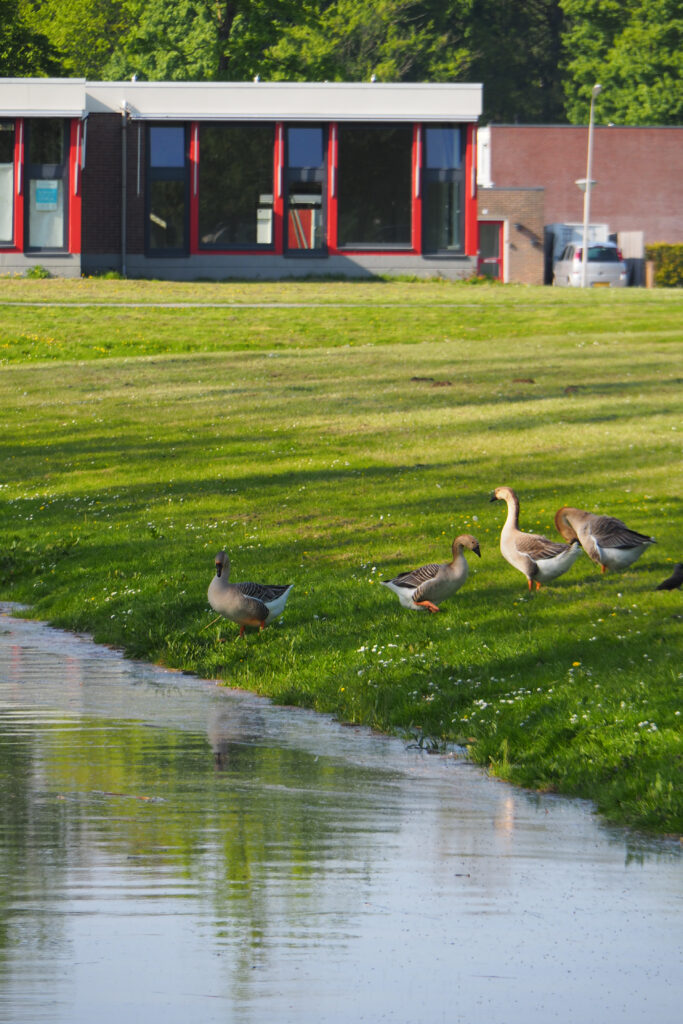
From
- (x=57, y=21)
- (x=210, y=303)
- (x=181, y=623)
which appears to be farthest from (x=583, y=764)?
(x=57, y=21)

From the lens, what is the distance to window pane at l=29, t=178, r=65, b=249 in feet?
173

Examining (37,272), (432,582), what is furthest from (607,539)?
(37,272)

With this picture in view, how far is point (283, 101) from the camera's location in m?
52.8

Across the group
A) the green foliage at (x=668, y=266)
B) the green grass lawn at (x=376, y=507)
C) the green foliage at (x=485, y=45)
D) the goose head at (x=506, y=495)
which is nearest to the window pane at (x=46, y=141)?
the green grass lawn at (x=376, y=507)

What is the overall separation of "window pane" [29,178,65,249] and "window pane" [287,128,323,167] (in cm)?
797

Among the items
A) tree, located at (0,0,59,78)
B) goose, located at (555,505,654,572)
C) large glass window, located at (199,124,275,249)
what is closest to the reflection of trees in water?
goose, located at (555,505,654,572)

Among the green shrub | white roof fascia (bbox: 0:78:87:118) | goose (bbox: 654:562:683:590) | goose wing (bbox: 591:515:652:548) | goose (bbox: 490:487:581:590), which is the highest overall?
white roof fascia (bbox: 0:78:87:118)

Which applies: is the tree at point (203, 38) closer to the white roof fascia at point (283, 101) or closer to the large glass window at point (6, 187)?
the white roof fascia at point (283, 101)

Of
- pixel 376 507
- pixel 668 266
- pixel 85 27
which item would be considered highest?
pixel 85 27

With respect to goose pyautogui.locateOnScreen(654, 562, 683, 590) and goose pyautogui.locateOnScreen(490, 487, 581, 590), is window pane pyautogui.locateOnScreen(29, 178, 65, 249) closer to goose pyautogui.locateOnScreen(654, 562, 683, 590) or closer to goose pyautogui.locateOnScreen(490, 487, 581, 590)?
goose pyautogui.locateOnScreen(490, 487, 581, 590)

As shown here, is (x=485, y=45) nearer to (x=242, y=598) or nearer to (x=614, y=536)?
(x=614, y=536)

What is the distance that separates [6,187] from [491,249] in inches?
930

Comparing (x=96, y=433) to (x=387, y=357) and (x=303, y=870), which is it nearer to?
(x=387, y=357)

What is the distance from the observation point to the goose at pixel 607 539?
13234 millimetres
